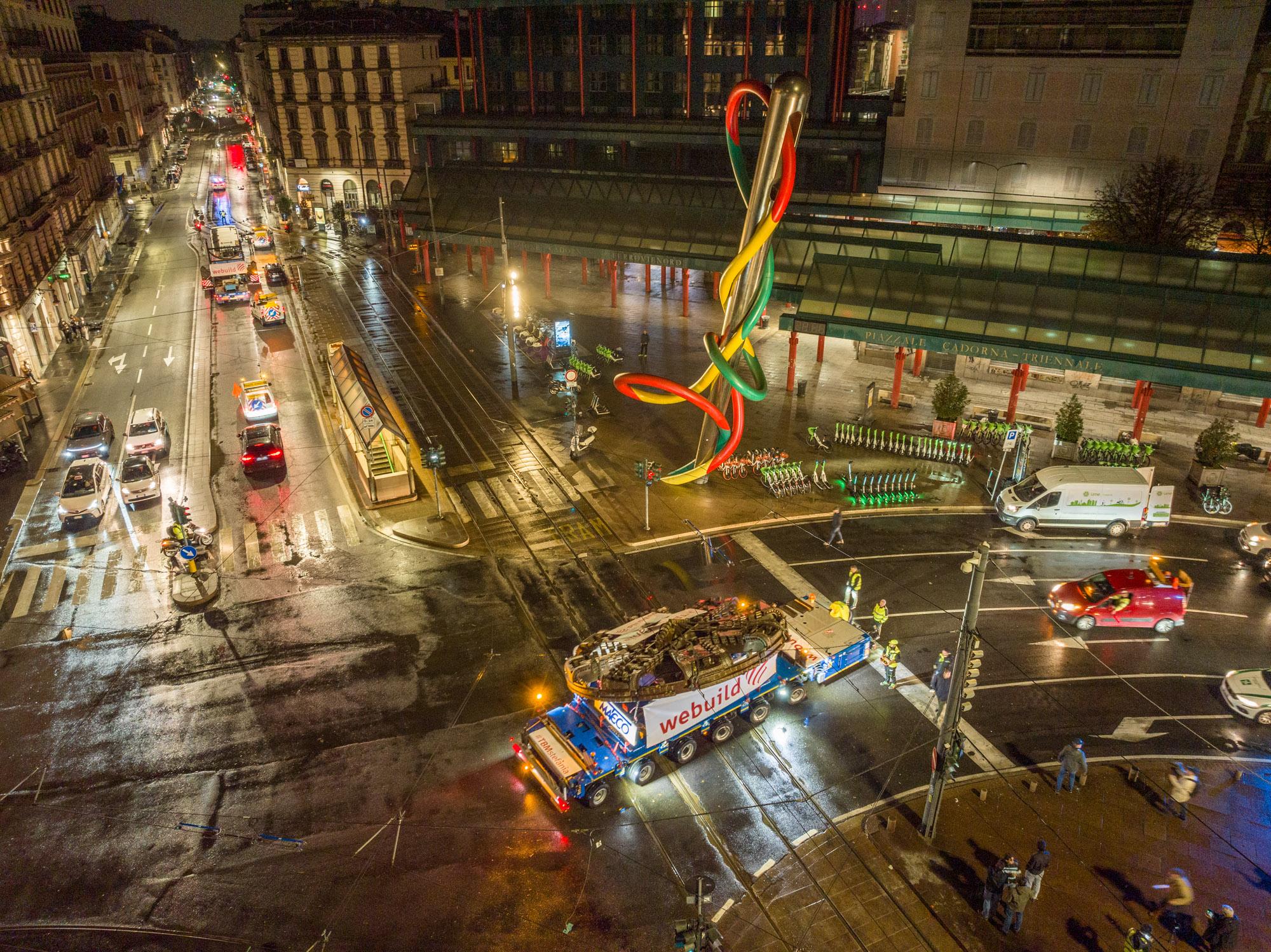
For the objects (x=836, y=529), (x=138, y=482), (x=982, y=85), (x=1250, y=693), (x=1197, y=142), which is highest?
(x=982, y=85)

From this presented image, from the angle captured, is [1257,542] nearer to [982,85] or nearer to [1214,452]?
[1214,452]

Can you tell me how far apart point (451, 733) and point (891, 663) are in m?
12.3

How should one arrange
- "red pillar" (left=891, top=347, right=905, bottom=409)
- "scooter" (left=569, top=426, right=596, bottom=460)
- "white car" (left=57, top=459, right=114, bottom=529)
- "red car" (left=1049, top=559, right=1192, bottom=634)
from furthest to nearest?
"red pillar" (left=891, top=347, right=905, bottom=409)
"scooter" (left=569, top=426, right=596, bottom=460)
"white car" (left=57, top=459, right=114, bottom=529)
"red car" (left=1049, top=559, right=1192, bottom=634)

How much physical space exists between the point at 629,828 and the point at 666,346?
34.6 m

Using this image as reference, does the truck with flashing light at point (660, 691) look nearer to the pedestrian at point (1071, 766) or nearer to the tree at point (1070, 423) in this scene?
the pedestrian at point (1071, 766)

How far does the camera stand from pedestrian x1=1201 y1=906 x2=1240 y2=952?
14.6 metres

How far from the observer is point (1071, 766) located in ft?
61.5

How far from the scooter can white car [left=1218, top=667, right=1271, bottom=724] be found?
24643 millimetres

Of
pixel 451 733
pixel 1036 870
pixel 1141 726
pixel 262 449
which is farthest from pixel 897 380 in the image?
pixel 262 449

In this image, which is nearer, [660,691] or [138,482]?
[660,691]

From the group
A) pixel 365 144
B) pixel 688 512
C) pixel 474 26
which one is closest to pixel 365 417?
pixel 688 512

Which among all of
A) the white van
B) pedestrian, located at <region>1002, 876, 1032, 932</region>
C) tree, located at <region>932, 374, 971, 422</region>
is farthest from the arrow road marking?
tree, located at <region>932, 374, 971, 422</region>

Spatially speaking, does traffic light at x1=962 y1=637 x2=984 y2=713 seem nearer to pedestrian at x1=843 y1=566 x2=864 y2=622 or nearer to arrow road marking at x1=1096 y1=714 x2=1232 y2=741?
arrow road marking at x1=1096 y1=714 x2=1232 y2=741

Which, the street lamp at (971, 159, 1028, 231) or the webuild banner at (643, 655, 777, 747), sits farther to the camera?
the street lamp at (971, 159, 1028, 231)
